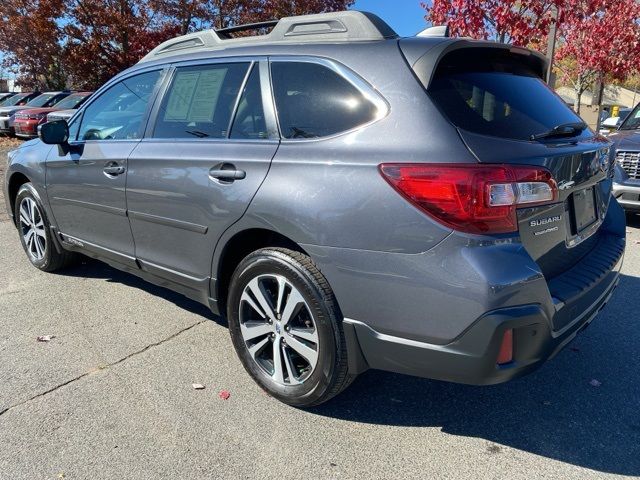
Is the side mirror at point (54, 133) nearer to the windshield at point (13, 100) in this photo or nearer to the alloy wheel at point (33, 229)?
the alloy wheel at point (33, 229)

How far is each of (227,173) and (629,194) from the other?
5492 mm

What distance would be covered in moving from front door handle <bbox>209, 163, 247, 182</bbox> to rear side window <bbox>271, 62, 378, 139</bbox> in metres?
0.31

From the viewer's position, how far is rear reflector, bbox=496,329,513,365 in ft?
6.89

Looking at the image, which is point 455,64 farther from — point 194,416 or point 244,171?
point 194,416

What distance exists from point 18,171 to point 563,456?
4747 mm

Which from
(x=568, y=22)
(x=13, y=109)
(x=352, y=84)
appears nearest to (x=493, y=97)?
(x=352, y=84)

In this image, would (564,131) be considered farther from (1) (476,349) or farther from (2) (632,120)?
(2) (632,120)

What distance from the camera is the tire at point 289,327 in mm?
2479

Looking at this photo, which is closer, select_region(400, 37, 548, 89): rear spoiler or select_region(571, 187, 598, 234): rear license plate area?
select_region(400, 37, 548, 89): rear spoiler

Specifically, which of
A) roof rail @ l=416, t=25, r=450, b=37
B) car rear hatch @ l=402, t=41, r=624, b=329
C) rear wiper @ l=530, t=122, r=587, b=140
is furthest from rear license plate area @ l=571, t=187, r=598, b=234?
roof rail @ l=416, t=25, r=450, b=37

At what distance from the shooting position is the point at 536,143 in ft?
7.72

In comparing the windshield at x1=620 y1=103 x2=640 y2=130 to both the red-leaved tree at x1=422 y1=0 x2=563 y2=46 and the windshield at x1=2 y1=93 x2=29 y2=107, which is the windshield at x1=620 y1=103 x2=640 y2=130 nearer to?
the red-leaved tree at x1=422 y1=0 x2=563 y2=46

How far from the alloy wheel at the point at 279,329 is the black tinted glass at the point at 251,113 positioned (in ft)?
2.57

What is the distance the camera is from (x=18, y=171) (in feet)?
15.8
